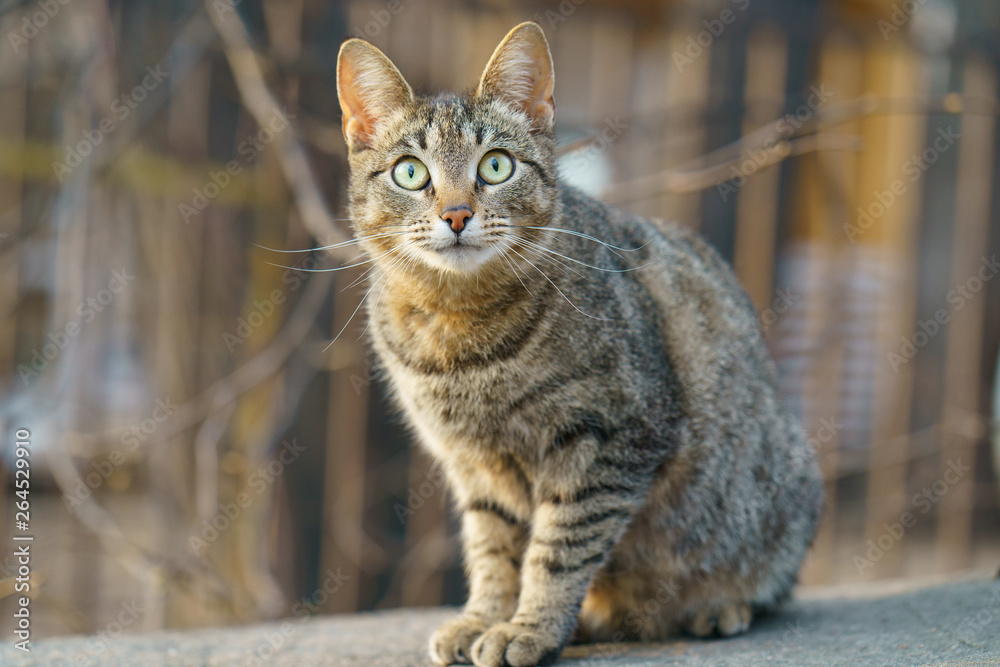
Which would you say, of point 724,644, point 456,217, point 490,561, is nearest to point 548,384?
point 456,217

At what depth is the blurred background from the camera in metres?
3.13

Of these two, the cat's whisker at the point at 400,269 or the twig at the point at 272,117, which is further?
the twig at the point at 272,117
